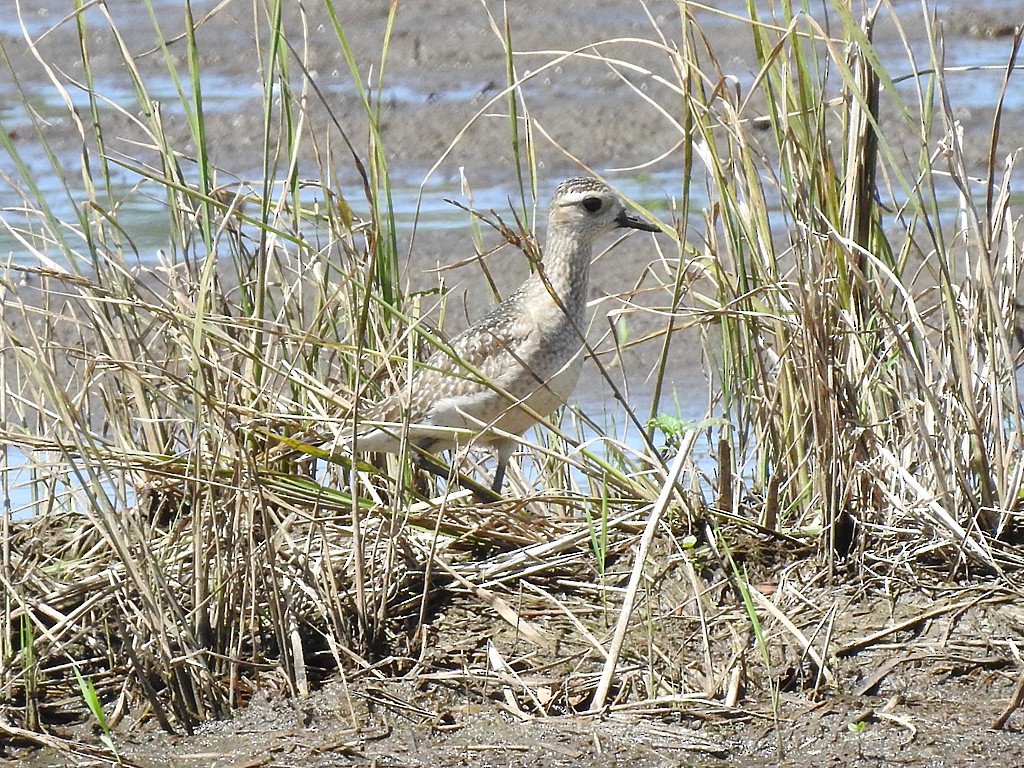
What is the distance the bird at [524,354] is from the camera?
Result: 5.06m

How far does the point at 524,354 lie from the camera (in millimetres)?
5148

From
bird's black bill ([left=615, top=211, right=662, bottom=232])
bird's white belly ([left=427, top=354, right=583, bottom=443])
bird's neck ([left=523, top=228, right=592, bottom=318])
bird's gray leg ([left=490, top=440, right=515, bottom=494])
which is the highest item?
bird's black bill ([left=615, top=211, right=662, bottom=232])

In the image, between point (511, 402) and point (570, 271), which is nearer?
point (511, 402)

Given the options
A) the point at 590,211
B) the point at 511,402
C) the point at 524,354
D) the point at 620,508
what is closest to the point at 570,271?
the point at 590,211

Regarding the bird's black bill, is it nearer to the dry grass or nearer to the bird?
the bird

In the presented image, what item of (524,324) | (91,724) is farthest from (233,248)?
(91,724)

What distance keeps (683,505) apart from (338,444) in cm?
97

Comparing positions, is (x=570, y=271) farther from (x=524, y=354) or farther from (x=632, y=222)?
(x=524, y=354)

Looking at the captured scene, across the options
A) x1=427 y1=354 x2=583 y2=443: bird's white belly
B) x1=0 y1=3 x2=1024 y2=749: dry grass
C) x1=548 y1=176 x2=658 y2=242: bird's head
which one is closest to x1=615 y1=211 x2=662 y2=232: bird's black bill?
x1=548 y1=176 x2=658 y2=242: bird's head

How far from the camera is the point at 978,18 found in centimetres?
1362

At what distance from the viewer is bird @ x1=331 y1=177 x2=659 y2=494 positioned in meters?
5.06

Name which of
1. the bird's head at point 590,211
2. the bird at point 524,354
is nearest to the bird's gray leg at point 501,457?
the bird at point 524,354

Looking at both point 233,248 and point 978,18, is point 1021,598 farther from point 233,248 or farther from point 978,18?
point 978,18

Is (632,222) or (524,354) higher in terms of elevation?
(632,222)
